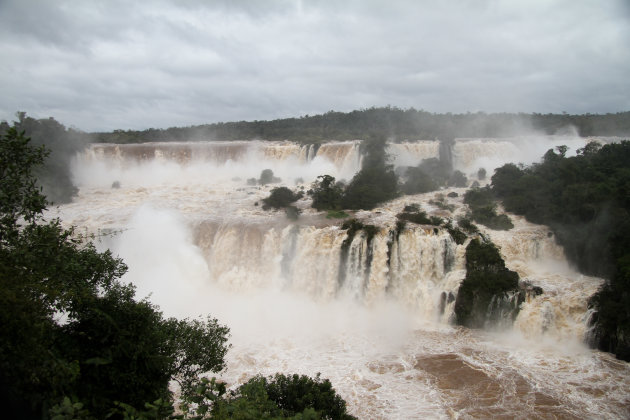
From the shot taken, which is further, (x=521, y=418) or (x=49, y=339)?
(x=521, y=418)

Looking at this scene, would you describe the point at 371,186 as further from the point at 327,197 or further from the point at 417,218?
the point at 417,218

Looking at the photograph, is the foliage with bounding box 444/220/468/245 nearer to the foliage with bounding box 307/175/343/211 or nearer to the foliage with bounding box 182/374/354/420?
the foliage with bounding box 307/175/343/211

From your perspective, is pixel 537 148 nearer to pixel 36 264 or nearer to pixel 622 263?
pixel 622 263

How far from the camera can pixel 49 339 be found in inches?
237

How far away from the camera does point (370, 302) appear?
17562 mm

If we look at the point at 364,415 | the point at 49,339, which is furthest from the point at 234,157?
the point at 49,339

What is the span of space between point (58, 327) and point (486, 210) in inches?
750

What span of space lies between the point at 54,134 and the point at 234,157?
15.2m

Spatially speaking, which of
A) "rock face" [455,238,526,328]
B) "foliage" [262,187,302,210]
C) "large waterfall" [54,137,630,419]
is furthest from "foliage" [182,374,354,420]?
"foliage" [262,187,302,210]

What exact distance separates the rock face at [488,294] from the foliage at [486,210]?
3329 millimetres

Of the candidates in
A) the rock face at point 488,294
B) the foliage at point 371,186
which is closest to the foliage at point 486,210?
the rock face at point 488,294

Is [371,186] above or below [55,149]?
below

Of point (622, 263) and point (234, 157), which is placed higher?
point (234, 157)

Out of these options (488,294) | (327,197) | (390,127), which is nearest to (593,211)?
(488,294)
